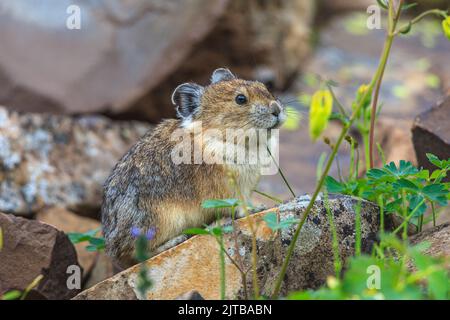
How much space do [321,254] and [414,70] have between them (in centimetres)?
1108

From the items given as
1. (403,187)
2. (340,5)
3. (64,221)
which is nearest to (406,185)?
(403,187)

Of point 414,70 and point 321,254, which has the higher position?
point 414,70

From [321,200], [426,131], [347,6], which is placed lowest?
[321,200]

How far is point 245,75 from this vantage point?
13320 millimetres

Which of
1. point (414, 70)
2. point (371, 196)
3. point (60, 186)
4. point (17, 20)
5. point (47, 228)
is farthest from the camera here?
point (414, 70)

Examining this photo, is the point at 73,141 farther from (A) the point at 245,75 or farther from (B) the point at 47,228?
(B) the point at 47,228

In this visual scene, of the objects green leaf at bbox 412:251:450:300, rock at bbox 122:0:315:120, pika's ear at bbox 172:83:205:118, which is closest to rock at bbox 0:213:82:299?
pika's ear at bbox 172:83:205:118

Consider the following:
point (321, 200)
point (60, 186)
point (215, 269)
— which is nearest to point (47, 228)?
point (215, 269)

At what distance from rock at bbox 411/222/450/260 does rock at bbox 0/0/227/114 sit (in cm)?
694

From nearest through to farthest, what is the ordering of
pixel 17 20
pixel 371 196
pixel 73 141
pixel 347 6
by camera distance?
pixel 371 196 → pixel 73 141 → pixel 17 20 → pixel 347 6

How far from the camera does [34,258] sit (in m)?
6.34

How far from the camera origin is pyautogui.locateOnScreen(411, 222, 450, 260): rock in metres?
5.46

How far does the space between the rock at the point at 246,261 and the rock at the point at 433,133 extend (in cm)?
164

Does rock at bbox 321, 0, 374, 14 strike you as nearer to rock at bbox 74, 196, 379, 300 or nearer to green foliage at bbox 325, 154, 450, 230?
green foliage at bbox 325, 154, 450, 230
